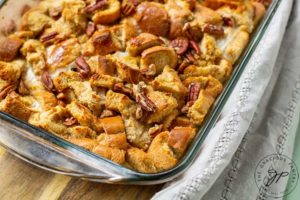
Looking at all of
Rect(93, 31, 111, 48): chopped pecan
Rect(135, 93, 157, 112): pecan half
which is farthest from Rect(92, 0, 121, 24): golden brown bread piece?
Rect(135, 93, 157, 112): pecan half

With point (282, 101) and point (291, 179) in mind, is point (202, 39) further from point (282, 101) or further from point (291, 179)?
point (291, 179)

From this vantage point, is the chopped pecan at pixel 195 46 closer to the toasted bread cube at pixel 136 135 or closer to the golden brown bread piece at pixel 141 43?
the golden brown bread piece at pixel 141 43

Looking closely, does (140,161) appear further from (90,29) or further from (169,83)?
(90,29)

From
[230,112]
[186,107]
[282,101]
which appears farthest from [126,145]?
[282,101]

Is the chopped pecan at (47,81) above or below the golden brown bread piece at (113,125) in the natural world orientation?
above

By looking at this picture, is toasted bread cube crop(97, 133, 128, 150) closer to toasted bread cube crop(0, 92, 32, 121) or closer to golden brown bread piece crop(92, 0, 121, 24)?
toasted bread cube crop(0, 92, 32, 121)

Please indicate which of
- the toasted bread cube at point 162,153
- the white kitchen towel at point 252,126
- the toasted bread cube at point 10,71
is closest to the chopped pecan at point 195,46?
the white kitchen towel at point 252,126

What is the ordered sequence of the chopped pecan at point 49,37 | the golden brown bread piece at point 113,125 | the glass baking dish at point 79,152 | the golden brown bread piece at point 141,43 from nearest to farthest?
the glass baking dish at point 79,152, the golden brown bread piece at point 113,125, the golden brown bread piece at point 141,43, the chopped pecan at point 49,37
